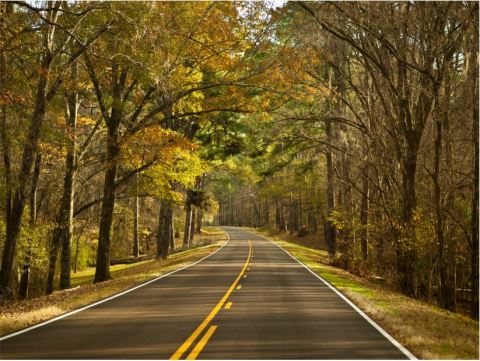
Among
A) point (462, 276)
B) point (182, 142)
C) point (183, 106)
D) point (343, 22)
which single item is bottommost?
point (462, 276)

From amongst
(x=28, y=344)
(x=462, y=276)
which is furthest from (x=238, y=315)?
(x=462, y=276)

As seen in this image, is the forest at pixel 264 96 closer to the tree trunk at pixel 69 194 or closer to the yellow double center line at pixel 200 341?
the tree trunk at pixel 69 194

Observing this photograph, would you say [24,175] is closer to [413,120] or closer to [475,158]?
[475,158]

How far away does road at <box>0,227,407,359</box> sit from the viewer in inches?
336

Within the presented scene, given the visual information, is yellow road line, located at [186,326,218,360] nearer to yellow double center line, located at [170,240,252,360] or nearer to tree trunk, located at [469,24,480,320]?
yellow double center line, located at [170,240,252,360]

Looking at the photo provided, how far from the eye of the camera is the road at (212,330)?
28.0 feet

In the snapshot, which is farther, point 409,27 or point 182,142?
point 182,142

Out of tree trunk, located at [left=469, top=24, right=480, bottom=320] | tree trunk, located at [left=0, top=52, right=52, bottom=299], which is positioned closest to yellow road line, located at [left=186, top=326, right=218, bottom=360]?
tree trunk, located at [left=469, top=24, right=480, bottom=320]

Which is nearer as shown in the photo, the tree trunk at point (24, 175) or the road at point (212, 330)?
the road at point (212, 330)

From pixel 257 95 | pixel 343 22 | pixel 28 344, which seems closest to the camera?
pixel 28 344

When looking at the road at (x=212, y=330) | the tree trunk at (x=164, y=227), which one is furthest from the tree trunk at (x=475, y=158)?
the tree trunk at (x=164, y=227)

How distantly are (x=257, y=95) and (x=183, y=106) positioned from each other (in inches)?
151

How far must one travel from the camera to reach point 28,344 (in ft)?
30.6

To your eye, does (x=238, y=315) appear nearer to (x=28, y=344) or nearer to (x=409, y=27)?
(x=28, y=344)
